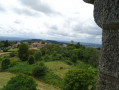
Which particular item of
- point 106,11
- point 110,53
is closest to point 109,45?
point 110,53

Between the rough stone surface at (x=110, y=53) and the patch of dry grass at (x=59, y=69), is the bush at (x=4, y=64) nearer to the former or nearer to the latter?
the patch of dry grass at (x=59, y=69)

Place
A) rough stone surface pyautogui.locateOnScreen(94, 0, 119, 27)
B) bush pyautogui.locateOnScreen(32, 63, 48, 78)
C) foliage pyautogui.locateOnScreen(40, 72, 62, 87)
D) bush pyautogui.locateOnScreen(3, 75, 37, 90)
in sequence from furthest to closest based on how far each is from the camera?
bush pyautogui.locateOnScreen(32, 63, 48, 78) < foliage pyautogui.locateOnScreen(40, 72, 62, 87) < bush pyautogui.locateOnScreen(3, 75, 37, 90) < rough stone surface pyautogui.locateOnScreen(94, 0, 119, 27)

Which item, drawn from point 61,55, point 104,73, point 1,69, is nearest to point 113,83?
point 104,73

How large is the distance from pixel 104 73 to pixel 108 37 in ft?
1.61

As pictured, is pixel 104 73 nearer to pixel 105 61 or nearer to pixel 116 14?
pixel 105 61

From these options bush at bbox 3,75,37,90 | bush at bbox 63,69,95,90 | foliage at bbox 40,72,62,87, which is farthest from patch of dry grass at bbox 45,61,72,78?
bush at bbox 3,75,37,90

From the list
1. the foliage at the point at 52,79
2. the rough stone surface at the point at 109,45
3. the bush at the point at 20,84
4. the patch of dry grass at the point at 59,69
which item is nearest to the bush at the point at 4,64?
the patch of dry grass at the point at 59,69

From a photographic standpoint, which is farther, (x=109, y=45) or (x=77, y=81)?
(x=77, y=81)

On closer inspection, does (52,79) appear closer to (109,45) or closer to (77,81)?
(77,81)

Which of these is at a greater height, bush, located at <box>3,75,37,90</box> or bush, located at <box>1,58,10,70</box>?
bush, located at <box>3,75,37,90</box>

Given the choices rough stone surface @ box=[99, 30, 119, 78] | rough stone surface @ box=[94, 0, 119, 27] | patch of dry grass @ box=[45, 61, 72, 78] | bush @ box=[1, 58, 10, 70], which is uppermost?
rough stone surface @ box=[94, 0, 119, 27]

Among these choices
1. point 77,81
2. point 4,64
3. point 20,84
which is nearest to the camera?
point 20,84

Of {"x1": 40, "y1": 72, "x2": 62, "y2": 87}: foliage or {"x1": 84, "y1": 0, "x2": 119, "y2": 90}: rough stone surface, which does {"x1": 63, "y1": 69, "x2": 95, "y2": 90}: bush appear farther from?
{"x1": 84, "y1": 0, "x2": 119, "y2": 90}: rough stone surface

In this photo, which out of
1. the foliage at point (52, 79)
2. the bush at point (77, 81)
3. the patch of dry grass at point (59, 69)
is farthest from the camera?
the patch of dry grass at point (59, 69)
